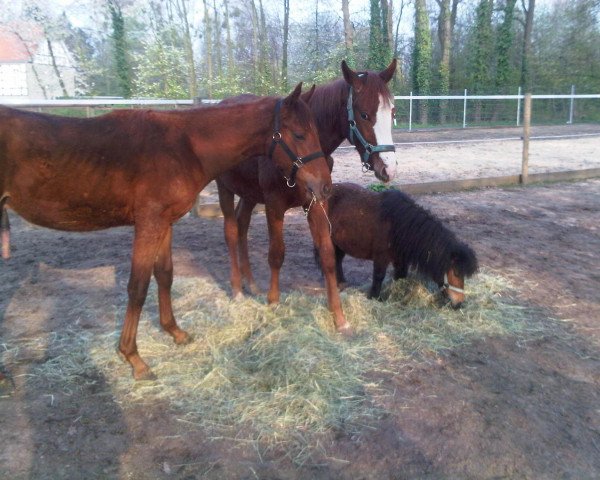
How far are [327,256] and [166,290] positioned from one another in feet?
4.21

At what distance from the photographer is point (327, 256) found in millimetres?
3994

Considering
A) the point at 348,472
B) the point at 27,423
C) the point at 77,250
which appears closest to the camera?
the point at 348,472

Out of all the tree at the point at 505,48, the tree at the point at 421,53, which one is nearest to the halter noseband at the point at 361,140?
the tree at the point at 421,53

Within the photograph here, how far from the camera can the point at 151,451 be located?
8.30 feet

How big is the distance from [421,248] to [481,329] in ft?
2.62

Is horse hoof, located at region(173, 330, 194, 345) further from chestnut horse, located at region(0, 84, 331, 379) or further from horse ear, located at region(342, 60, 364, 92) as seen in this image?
horse ear, located at region(342, 60, 364, 92)

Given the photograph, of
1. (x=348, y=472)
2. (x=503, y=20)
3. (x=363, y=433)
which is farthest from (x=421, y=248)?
(x=503, y=20)

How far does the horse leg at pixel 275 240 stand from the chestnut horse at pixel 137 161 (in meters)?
0.84

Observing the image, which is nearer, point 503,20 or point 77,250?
point 77,250

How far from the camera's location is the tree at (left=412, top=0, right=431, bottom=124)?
1048 inches

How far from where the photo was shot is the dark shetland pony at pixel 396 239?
4063 mm

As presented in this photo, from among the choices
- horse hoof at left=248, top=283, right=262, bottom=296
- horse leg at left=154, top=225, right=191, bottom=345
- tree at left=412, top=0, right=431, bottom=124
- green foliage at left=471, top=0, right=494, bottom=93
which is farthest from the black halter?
green foliage at left=471, top=0, right=494, bottom=93

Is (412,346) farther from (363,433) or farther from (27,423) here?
(27,423)

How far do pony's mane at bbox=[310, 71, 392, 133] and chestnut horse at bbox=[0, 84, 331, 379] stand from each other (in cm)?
74
